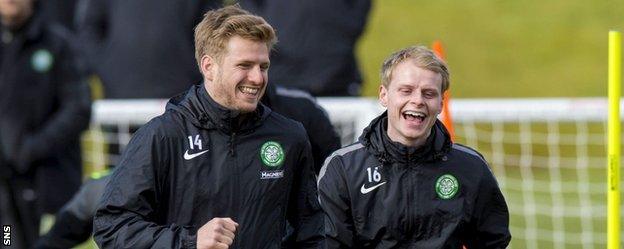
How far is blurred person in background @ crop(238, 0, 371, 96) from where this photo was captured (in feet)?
37.9

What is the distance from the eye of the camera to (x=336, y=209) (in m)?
6.67

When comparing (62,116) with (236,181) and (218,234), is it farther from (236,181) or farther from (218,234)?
(218,234)

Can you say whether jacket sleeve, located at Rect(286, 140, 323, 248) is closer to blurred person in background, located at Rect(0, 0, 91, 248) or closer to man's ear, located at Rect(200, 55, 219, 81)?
man's ear, located at Rect(200, 55, 219, 81)

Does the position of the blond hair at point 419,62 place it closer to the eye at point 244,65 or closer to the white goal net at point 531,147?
the eye at point 244,65

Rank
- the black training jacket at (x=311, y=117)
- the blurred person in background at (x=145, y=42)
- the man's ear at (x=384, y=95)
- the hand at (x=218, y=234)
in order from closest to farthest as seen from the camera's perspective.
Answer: the hand at (x=218, y=234), the man's ear at (x=384, y=95), the black training jacket at (x=311, y=117), the blurred person in background at (x=145, y=42)

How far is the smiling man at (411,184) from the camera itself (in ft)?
21.8

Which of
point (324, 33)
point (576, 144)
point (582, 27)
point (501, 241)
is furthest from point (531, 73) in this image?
point (501, 241)

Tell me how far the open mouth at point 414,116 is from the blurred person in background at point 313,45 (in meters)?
4.83

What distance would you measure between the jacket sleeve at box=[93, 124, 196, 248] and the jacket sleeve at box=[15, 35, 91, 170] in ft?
12.4

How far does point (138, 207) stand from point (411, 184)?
1.13 m

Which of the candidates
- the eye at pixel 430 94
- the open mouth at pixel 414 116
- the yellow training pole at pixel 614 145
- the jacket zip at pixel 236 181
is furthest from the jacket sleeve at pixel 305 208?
the yellow training pole at pixel 614 145

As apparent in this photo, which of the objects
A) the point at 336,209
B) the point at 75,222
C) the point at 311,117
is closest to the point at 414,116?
the point at 336,209

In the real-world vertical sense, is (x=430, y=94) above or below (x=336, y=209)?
above

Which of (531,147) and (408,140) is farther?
(531,147)
